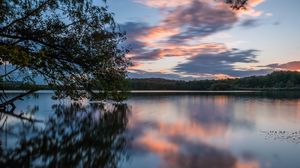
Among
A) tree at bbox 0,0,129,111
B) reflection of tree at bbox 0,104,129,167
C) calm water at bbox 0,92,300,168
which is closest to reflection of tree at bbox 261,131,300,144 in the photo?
calm water at bbox 0,92,300,168

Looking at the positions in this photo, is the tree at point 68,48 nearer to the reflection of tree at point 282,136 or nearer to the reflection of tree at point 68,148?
the reflection of tree at point 68,148

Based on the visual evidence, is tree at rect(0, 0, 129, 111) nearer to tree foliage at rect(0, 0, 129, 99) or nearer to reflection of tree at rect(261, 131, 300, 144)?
tree foliage at rect(0, 0, 129, 99)

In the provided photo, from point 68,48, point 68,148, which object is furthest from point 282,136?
point 68,48

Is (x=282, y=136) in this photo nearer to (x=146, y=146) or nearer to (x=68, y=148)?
(x=146, y=146)

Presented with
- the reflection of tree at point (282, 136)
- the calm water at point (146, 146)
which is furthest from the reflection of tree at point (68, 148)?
the reflection of tree at point (282, 136)

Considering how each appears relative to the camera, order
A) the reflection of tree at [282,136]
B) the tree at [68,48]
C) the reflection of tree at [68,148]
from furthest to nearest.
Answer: the reflection of tree at [282,136]
the reflection of tree at [68,148]
the tree at [68,48]

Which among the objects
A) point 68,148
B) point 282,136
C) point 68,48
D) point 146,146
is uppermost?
point 68,48

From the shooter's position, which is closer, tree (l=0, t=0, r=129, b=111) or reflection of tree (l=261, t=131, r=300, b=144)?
tree (l=0, t=0, r=129, b=111)

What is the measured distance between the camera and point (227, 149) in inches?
959

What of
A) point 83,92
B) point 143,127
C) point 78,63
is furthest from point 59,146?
point 143,127

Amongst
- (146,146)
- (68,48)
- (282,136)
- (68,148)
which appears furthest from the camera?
(282,136)

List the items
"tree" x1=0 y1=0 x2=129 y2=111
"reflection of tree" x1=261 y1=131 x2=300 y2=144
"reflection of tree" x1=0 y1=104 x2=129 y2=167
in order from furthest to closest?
"reflection of tree" x1=261 y1=131 x2=300 y2=144, "reflection of tree" x1=0 y1=104 x2=129 y2=167, "tree" x1=0 y1=0 x2=129 y2=111

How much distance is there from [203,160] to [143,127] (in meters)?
16.7

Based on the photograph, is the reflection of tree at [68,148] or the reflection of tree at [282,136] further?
the reflection of tree at [282,136]
